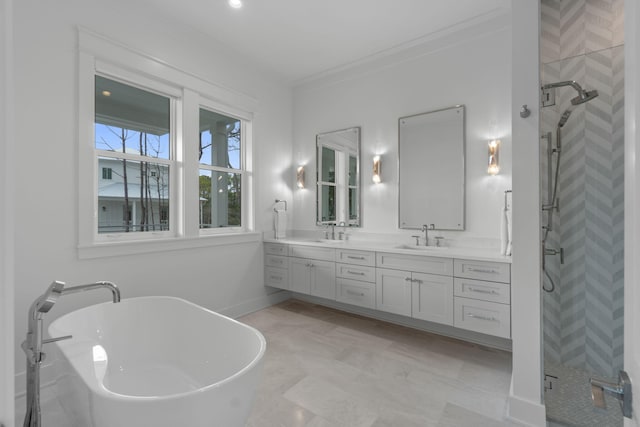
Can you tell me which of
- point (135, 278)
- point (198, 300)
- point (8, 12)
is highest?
point (8, 12)

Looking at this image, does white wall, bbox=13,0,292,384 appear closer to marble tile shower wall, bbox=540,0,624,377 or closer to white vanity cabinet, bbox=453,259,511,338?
white vanity cabinet, bbox=453,259,511,338

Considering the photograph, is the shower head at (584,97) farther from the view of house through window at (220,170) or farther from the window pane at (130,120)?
the window pane at (130,120)

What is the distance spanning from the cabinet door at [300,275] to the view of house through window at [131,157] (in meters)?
1.47

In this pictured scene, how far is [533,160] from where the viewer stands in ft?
5.86

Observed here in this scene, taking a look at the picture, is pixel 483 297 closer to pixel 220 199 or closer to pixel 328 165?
pixel 328 165

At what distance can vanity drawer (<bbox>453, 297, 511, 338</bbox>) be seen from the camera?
96.9 inches

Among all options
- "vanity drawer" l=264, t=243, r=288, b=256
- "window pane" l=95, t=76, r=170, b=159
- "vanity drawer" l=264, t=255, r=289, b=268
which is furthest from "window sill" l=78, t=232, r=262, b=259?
"window pane" l=95, t=76, r=170, b=159

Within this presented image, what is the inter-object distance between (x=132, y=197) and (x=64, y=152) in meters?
0.68

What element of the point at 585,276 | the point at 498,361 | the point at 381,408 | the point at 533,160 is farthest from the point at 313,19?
the point at 498,361

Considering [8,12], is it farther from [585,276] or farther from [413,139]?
[413,139]

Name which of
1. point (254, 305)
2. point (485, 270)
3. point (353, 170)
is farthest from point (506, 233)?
point (254, 305)

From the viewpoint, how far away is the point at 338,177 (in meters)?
4.06

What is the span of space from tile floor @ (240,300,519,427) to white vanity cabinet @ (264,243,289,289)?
→ 2.10 ft

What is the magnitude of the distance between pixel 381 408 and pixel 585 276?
168 centimetres
